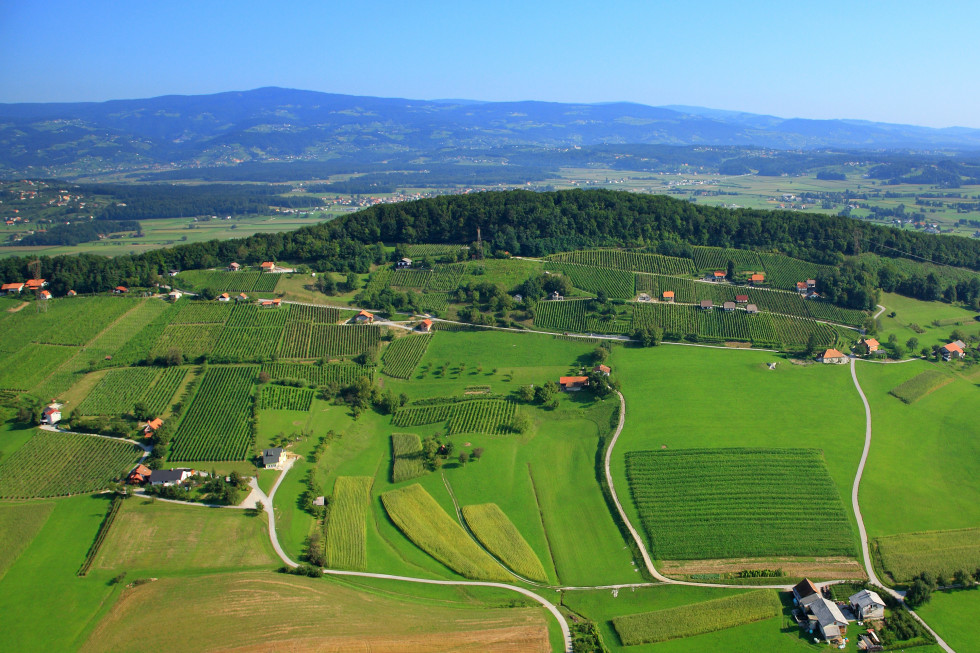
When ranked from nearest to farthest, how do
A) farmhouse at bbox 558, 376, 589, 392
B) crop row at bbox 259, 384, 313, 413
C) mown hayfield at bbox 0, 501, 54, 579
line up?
mown hayfield at bbox 0, 501, 54, 579, crop row at bbox 259, 384, 313, 413, farmhouse at bbox 558, 376, 589, 392

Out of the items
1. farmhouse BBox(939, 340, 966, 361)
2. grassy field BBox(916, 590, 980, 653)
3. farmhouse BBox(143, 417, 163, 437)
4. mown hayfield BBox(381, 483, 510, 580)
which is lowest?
mown hayfield BBox(381, 483, 510, 580)

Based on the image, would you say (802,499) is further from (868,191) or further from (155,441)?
(868,191)

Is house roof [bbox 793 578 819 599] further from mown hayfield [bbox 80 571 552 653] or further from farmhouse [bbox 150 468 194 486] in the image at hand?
farmhouse [bbox 150 468 194 486]

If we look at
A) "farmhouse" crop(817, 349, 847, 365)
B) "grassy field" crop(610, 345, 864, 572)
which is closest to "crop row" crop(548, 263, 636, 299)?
Answer: "grassy field" crop(610, 345, 864, 572)

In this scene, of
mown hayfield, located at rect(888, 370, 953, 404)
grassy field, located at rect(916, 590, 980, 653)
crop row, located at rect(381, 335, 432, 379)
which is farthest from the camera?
crop row, located at rect(381, 335, 432, 379)

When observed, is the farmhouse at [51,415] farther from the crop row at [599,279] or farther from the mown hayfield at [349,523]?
the crop row at [599,279]
